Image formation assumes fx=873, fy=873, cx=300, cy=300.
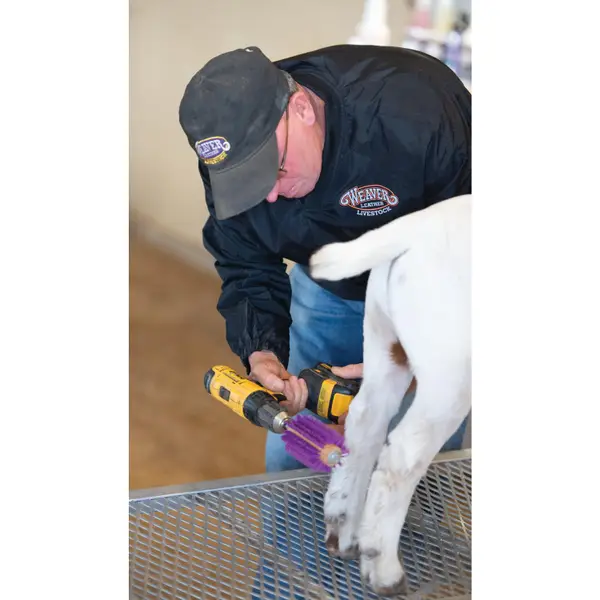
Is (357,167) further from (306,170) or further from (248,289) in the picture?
(248,289)

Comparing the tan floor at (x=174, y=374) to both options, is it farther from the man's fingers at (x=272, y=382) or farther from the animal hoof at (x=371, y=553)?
the animal hoof at (x=371, y=553)

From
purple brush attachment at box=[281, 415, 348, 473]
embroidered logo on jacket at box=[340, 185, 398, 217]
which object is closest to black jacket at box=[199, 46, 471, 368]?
embroidered logo on jacket at box=[340, 185, 398, 217]

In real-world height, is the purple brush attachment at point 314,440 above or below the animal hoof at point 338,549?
above

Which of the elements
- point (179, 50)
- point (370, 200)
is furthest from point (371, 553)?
point (179, 50)

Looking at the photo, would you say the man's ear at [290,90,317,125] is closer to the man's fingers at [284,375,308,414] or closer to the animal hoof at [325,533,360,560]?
the man's fingers at [284,375,308,414]

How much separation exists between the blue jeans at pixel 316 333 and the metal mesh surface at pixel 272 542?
0.19ft

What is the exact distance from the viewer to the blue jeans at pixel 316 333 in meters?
1.12

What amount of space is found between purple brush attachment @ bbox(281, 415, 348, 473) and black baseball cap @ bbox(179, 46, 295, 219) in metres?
0.30

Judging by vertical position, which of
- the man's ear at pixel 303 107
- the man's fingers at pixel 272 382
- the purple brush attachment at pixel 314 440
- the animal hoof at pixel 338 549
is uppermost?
the man's ear at pixel 303 107

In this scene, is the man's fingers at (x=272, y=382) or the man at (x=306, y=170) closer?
the man at (x=306, y=170)

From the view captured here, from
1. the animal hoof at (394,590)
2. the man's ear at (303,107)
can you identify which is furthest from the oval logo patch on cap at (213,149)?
the animal hoof at (394,590)
